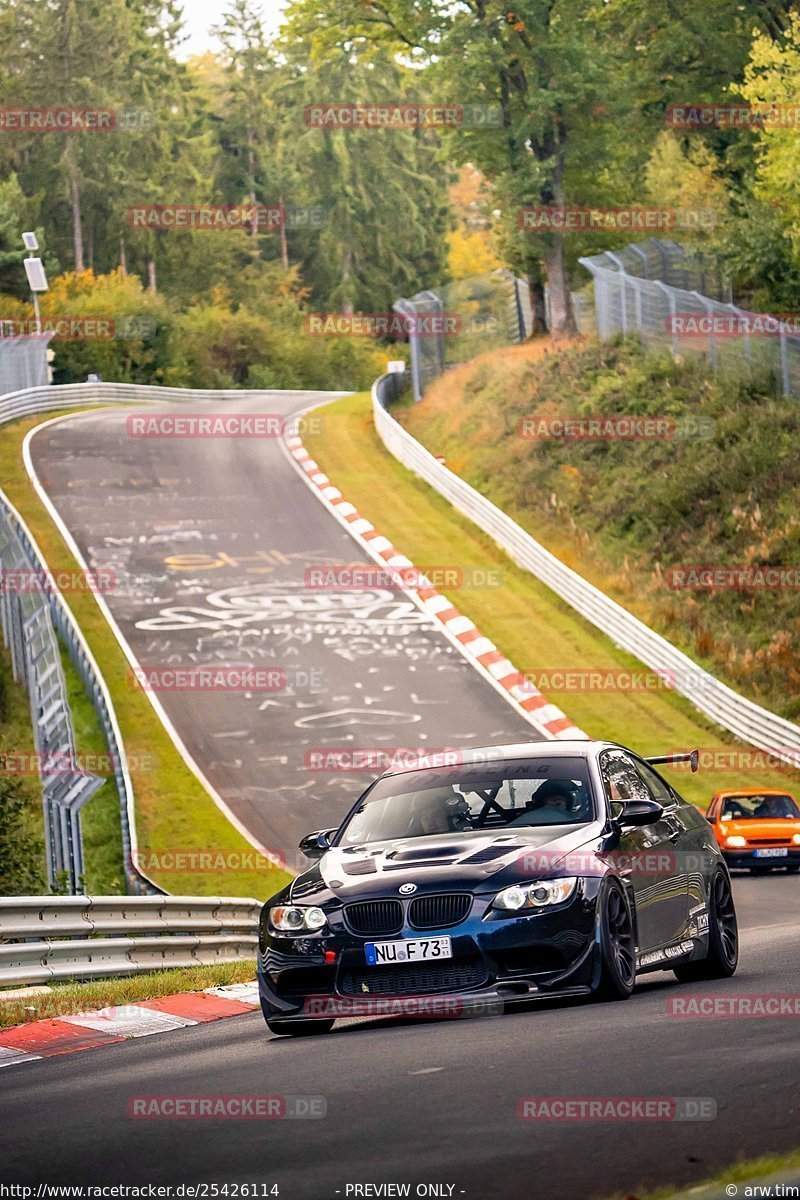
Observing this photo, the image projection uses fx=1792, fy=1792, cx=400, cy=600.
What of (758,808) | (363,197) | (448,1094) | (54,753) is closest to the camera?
(448,1094)

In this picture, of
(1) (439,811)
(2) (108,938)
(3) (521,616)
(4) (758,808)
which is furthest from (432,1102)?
(3) (521,616)

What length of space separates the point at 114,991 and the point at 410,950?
332 centimetres

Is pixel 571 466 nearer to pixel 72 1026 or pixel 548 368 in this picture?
pixel 548 368

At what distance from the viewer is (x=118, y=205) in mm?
96812

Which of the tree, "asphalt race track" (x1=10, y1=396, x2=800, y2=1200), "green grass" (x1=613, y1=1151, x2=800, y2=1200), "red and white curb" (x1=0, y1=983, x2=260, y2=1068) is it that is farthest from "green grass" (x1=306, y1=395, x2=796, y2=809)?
the tree

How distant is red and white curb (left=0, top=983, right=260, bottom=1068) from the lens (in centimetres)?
985

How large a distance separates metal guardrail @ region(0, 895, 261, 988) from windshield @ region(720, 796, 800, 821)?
9.54m

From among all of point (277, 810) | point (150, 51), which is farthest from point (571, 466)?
point (150, 51)

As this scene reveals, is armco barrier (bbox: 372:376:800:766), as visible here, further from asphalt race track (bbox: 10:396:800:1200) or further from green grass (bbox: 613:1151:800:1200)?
green grass (bbox: 613:1151:800:1200)

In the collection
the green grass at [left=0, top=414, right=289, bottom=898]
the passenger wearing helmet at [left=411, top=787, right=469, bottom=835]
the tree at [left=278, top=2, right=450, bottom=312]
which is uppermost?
the tree at [left=278, top=2, right=450, bottom=312]

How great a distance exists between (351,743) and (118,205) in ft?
244

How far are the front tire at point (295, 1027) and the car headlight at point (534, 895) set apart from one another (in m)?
1.29

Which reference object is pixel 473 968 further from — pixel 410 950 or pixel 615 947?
pixel 615 947

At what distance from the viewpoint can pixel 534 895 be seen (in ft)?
30.2
